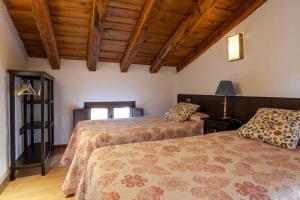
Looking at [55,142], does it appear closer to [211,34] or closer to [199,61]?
[199,61]

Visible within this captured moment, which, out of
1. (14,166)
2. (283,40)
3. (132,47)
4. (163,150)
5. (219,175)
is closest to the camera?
(219,175)

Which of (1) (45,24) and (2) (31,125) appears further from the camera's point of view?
(2) (31,125)

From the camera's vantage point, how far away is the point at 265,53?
2518 mm

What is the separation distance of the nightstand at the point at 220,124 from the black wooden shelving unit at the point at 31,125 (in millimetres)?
2312

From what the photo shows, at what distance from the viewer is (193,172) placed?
1164 mm

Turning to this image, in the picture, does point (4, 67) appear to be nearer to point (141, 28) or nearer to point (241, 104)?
point (141, 28)

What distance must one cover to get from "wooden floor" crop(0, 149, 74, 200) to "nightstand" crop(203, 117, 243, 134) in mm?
1978

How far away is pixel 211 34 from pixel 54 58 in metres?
2.74

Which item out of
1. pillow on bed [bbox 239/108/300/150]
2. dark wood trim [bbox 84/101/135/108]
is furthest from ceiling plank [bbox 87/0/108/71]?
pillow on bed [bbox 239/108/300/150]

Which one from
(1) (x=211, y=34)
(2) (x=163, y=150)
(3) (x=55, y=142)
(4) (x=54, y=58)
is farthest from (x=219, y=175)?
(3) (x=55, y=142)

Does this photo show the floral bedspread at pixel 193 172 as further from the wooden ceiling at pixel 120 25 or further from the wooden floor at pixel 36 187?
the wooden ceiling at pixel 120 25

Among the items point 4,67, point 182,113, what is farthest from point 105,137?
point 4,67

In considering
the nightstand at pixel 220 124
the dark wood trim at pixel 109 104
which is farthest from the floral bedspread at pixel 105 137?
the dark wood trim at pixel 109 104

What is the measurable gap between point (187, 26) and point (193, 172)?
241 cm
